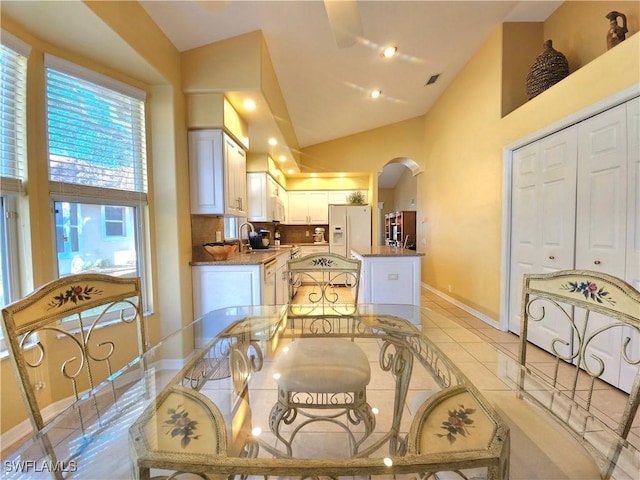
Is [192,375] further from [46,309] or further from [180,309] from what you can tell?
[180,309]

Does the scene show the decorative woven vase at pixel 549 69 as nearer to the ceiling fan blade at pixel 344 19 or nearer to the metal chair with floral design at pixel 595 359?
the metal chair with floral design at pixel 595 359

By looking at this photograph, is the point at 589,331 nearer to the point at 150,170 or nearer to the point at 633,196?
the point at 633,196

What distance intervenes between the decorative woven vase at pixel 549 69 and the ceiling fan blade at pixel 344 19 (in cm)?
232

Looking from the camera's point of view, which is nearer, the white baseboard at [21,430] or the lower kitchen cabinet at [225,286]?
the white baseboard at [21,430]

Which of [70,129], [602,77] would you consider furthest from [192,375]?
[602,77]

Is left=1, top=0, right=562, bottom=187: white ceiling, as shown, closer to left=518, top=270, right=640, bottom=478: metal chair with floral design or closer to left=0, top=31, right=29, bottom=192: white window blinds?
left=0, top=31, right=29, bottom=192: white window blinds

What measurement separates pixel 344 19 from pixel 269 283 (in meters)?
2.28

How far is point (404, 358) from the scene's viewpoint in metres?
1.44

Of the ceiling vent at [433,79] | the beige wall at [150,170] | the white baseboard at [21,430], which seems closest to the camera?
the white baseboard at [21,430]

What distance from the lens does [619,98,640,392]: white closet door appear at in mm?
1756

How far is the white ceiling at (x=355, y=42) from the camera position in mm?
2059

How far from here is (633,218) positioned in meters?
1.79

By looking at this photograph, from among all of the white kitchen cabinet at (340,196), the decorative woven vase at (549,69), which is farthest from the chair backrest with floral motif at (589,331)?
the white kitchen cabinet at (340,196)

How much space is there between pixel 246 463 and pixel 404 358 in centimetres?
116
